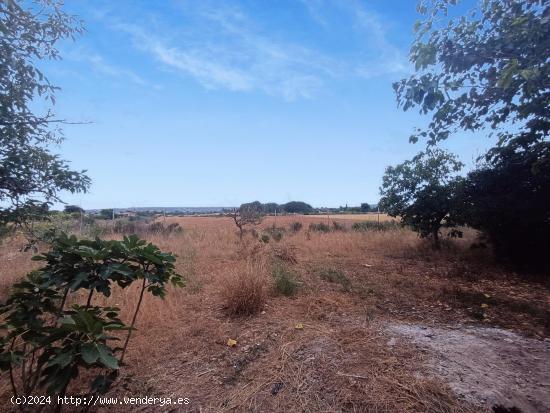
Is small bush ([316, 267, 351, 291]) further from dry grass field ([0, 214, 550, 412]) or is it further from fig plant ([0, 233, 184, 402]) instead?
fig plant ([0, 233, 184, 402])

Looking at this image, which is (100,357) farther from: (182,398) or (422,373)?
(422,373)

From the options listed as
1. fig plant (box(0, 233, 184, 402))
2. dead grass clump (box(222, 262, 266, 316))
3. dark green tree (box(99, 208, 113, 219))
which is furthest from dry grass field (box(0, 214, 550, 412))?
dark green tree (box(99, 208, 113, 219))

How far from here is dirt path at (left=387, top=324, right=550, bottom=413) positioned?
2.47 metres

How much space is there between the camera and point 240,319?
4285mm

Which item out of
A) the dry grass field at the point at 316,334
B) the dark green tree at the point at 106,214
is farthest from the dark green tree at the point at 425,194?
the dark green tree at the point at 106,214

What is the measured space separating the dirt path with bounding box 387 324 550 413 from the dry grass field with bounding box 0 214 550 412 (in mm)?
32

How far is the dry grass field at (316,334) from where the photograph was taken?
2.54 m

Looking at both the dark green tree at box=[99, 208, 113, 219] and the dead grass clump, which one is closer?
the dead grass clump

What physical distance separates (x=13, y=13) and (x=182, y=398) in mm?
3643

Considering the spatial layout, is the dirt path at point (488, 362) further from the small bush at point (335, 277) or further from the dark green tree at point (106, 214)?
the dark green tree at point (106, 214)

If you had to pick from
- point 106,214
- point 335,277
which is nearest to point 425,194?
point 335,277

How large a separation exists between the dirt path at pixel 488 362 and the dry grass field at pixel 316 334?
32 mm

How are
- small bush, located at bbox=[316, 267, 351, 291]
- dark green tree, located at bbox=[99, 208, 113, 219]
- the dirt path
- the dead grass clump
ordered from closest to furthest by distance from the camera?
the dirt path, the dead grass clump, small bush, located at bbox=[316, 267, 351, 291], dark green tree, located at bbox=[99, 208, 113, 219]

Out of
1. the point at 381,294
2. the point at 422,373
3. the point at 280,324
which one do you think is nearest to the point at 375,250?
the point at 381,294
